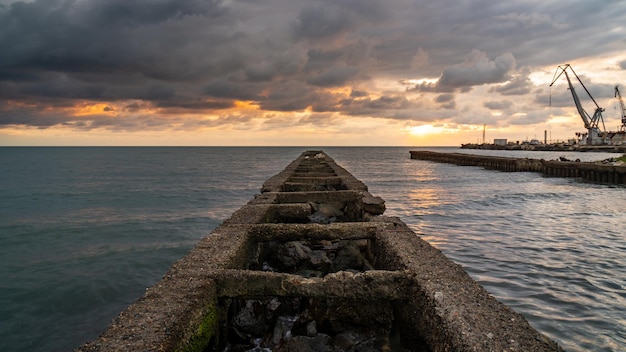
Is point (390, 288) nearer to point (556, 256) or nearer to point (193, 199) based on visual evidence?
point (556, 256)

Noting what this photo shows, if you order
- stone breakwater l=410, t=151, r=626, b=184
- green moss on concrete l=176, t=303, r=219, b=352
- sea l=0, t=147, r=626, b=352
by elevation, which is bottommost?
sea l=0, t=147, r=626, b=352

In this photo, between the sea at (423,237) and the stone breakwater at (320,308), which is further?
the sea at (423,237)

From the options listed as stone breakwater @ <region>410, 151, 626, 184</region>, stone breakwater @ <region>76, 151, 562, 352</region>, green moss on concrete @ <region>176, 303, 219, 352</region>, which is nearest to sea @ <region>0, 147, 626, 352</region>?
stone breakwater @ <region>76, 151, 562, 352</region>

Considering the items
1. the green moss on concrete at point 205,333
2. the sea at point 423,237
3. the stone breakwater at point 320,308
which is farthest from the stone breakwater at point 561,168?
the green moss on concrete at point 205,333

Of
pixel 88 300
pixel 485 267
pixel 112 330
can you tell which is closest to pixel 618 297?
pixel 485 267

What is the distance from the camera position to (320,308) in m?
4.06

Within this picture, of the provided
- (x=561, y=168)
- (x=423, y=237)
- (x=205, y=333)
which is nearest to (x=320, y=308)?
(x=205, y=333)

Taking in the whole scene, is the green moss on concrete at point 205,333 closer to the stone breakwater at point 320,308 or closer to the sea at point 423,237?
the stone breakwater at point 320,308

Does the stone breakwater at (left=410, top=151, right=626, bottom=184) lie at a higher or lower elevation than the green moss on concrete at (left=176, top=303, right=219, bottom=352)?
higher

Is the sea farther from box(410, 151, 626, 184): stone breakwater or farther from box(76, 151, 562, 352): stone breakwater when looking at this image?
box(410, 151, 626, 184): stone breakwater

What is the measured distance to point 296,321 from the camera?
420 centimetres

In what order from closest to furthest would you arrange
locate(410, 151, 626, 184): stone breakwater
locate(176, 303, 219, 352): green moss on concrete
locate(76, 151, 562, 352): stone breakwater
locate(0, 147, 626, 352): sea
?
1. locate(76, 151, 562, 352): stone breakwater
2. locate(176, 303, 219, 352): green moss on concrete
3. locate(0, 147, 626, 352): sea
4. locate(410, 151, 626, 184): stone breakwater

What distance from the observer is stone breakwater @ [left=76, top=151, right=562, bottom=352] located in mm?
2895

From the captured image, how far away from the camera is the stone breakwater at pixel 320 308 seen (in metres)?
2.89
